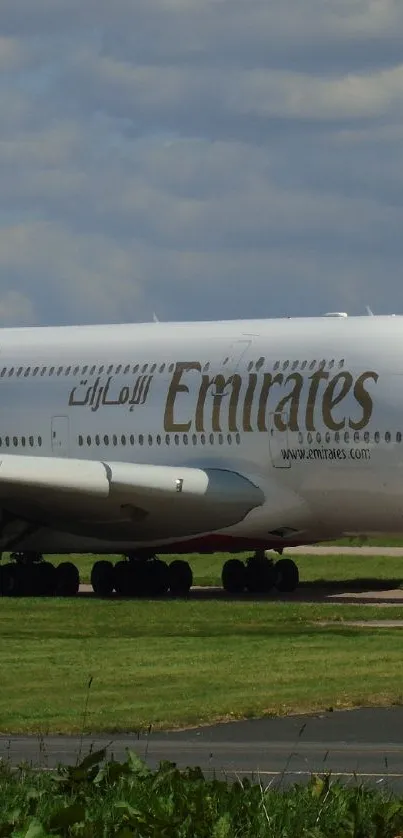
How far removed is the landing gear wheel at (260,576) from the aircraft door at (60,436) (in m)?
4.72

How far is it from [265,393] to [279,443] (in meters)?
1.04

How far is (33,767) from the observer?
57.0ft

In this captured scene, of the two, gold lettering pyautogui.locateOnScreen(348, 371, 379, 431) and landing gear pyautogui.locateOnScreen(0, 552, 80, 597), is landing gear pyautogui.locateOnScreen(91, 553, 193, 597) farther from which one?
gold lettering pyautogui.locateOnScreen(348, 371, 379, 431)

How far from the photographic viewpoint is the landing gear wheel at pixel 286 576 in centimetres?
4650

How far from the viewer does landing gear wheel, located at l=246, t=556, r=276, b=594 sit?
1837 inches

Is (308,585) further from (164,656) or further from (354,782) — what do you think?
(354,782)

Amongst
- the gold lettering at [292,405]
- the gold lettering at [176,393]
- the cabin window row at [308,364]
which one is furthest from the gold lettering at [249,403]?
the gold lettering at [176,393]

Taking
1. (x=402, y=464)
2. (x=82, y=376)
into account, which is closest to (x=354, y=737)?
(x=402, y=464)

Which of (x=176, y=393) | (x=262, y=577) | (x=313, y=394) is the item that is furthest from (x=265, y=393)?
(x=262, y=577)

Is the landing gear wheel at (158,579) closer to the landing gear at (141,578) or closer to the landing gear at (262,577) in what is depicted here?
the landing gear at (141,578)

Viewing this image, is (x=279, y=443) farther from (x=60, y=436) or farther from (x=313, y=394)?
(x=60, y=436)

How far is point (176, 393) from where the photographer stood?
44.7 m

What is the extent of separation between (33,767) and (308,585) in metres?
31.4

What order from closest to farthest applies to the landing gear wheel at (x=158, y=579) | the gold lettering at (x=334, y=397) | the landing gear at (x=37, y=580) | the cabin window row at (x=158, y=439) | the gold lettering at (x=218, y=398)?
1. the gold lettering at (x=334, y=397)
2. the gold lettering at (x=218, y=398)
3. the cabin window row at (x=158, y=439)
4. the landing gear at (x=37, y=580)
5. the landing gear wheel at (x=158, y=579)
